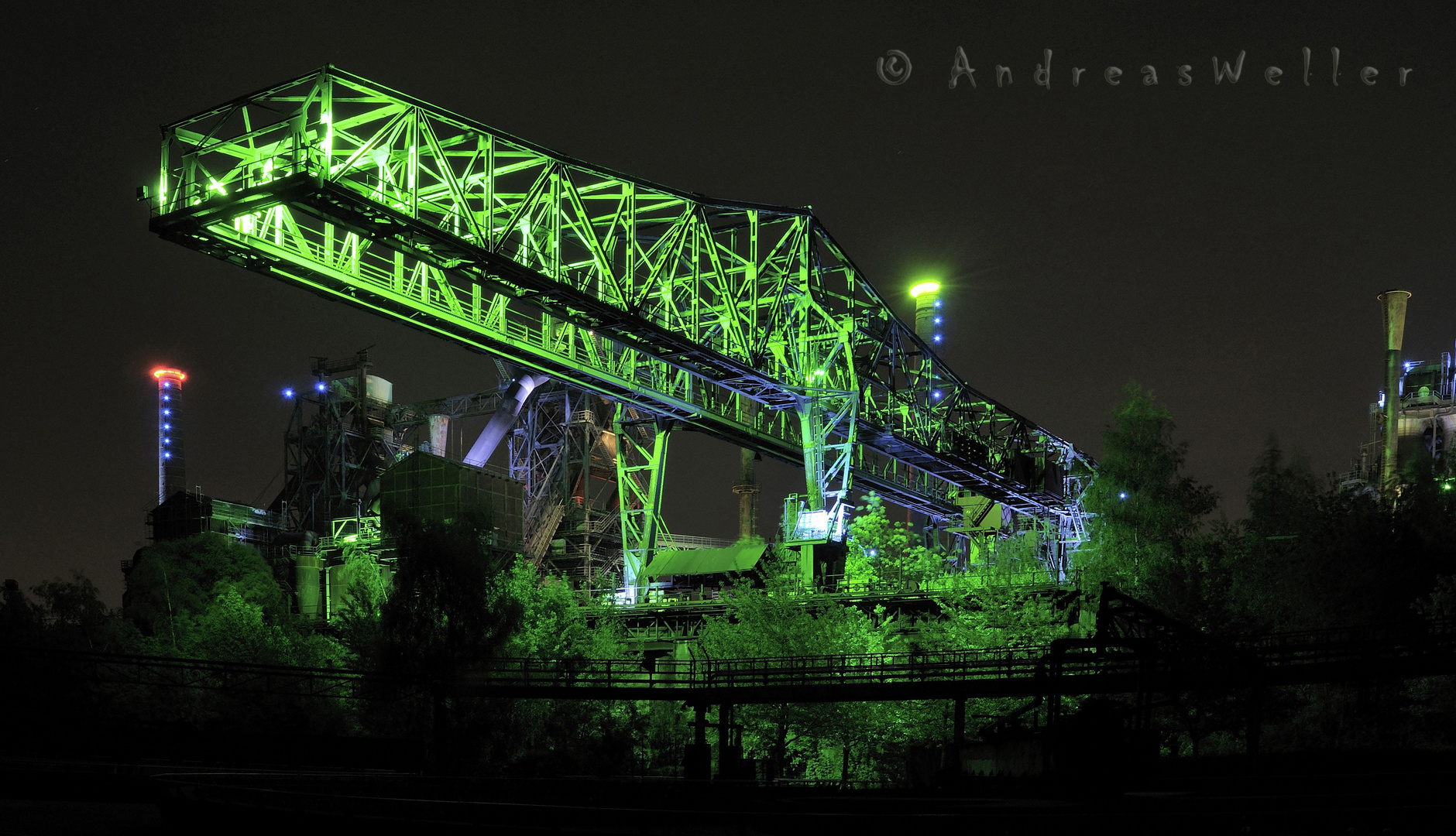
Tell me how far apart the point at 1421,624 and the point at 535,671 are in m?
26.4

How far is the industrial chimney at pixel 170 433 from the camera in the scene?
405ft

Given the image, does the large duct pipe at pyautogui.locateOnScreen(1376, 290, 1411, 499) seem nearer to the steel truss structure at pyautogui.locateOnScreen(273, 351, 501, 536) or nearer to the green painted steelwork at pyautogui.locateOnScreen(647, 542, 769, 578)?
the green painted steelwork at pyautogui.locateOnScreen(647, 542, 769, 578)

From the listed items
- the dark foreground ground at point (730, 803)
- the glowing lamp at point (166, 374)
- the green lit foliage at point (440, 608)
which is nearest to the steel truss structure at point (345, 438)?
the glowing lamp at point (166, 374)

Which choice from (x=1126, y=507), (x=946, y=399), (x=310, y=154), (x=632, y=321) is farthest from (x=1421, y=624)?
(x=946, y=399)

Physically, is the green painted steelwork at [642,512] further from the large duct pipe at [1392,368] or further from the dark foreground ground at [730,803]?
the large duct pipe at [1392,368]

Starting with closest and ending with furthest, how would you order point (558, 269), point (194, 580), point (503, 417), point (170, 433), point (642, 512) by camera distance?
point (558, 269)
point (642, 512)
point (194, 580)
point (503, 417)
point (170, 433)

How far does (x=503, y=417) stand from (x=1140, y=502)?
52.7m

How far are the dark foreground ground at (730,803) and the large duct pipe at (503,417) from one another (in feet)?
194

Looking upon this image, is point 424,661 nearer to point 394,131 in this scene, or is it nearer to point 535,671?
point 535,671

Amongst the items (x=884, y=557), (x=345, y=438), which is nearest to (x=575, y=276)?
(x=884, y=557)

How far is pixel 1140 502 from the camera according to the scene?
47.2 meters

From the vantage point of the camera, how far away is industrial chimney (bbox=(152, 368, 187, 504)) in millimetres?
123312

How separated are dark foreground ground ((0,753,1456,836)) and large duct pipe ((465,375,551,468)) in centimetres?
5914

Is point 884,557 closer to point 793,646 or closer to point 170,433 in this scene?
point 793,646
